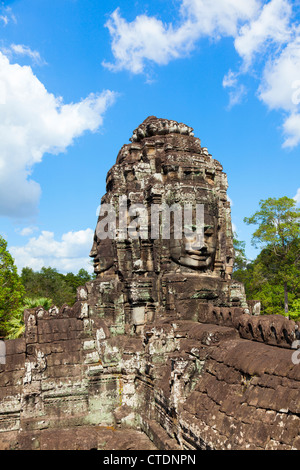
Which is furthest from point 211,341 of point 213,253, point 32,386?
point 32,386

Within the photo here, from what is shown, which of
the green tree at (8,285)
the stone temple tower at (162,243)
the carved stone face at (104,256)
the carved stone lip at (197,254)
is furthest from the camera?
the green tree at (8,285)

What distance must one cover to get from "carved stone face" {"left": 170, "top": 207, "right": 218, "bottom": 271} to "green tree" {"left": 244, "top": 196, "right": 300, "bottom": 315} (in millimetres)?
13903

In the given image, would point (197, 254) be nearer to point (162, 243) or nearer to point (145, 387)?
point (162, 243)

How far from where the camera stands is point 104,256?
37.7 feet

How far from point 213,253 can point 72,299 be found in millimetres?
31643

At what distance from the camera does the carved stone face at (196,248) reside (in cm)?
987

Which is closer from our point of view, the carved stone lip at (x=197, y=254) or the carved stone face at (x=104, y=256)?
the carved stone lip at (x=197, y=254)

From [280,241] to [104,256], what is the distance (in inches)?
622

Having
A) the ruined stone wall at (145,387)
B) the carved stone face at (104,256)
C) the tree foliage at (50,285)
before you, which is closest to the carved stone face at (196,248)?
the ruined stone wall at (145,387)

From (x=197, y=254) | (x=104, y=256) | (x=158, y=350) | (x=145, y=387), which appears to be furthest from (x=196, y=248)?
(x=145, y=387)

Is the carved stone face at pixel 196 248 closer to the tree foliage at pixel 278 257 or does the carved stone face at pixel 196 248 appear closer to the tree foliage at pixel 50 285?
the tree foliage at pixel 278 257

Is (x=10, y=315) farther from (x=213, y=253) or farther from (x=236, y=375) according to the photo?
(x=236, y=375)

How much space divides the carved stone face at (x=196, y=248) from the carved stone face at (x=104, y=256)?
2240 millimetres
